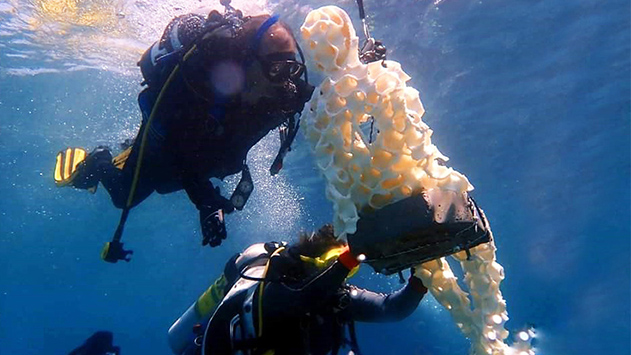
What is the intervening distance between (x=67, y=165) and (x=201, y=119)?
10.1ft

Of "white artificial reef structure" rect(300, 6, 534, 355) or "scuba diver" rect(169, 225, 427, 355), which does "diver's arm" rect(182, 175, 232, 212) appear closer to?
"scuba diver" rect(169, 225, 427, 355)

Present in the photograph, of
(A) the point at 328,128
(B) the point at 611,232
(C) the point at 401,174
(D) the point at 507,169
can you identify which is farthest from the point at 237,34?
(B) the point at 611,232

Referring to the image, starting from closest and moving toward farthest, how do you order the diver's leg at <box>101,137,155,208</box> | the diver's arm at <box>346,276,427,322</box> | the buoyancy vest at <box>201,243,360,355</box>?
the buoyancy vest at <box>201,243,360,355</box>
the diver's arm at <box>346,276,427,322</box>
the diver's leg at <box>101,137,155,208</box>

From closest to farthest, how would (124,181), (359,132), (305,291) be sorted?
1. (359,132)
2. (305,291)
3. (124,181)

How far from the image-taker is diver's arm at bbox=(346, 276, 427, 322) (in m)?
4.63

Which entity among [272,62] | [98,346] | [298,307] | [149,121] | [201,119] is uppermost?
[272,62]

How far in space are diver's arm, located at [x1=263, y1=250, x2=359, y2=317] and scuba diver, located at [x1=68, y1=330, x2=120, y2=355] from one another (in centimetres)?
797

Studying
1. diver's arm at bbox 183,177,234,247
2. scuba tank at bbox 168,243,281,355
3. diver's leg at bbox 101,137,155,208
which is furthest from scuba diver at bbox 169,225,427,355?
diver's leg at bbox 101,137,155,208

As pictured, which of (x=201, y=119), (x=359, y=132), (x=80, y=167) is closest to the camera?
(x=359, y=132)

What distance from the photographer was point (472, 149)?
77.0 feet

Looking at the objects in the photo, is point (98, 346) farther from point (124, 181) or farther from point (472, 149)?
A: point (472, 149)

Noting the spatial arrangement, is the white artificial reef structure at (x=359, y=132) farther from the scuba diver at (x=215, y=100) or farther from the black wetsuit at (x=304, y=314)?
the scuba diver at (x=215, y=100)

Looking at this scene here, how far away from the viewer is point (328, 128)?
287cm

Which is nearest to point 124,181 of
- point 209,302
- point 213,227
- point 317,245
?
point 209,302
